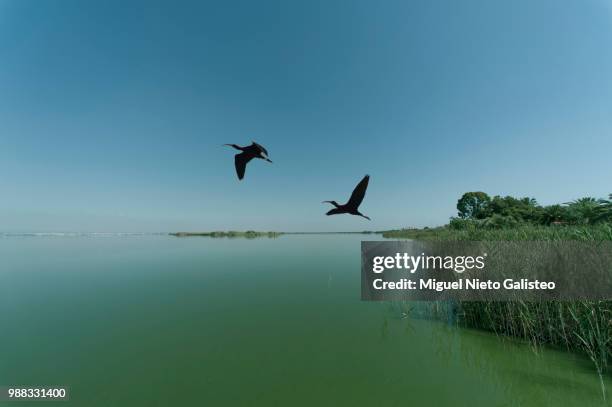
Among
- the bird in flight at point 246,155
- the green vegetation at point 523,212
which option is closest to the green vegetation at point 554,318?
the green vegetation at point 523,212

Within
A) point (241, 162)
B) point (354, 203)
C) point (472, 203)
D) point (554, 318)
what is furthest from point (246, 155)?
point (472, 203)

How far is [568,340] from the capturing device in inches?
219

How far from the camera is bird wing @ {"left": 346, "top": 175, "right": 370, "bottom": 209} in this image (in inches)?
118

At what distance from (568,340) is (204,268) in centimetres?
1650

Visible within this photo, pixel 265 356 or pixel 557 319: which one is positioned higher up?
pixel 557 319

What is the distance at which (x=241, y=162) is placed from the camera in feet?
12.7

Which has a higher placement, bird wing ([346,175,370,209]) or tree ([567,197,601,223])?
tree ([567,197,601,223])

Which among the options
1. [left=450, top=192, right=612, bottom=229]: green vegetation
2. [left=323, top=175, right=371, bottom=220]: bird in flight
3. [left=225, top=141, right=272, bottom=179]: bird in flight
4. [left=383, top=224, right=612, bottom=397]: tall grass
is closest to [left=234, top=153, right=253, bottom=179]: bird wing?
[left=225, top=141, right=272, bottom=179]: bird in flight

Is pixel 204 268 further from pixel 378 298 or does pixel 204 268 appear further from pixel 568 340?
pixel 568 340

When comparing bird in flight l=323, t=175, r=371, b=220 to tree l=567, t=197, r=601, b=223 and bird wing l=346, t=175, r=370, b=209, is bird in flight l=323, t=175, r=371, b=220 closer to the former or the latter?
bird wing l=346, t=175, r=370, b=209

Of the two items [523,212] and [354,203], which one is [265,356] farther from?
[523,212]

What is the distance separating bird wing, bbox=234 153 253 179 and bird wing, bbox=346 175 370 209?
1.64 metres

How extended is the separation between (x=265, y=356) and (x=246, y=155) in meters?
4.38

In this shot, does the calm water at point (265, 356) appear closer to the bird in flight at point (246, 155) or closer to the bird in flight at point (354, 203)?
the bird in flight at point (354, 203)
